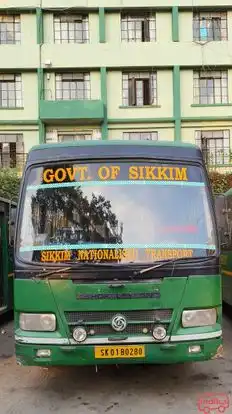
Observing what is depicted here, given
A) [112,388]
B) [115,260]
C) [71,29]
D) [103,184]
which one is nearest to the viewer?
[115,260]

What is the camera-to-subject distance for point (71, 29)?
2902cm

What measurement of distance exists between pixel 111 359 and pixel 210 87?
2593 cm

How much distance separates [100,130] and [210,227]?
23470 mm

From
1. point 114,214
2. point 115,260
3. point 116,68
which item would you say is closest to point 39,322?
point 115,260

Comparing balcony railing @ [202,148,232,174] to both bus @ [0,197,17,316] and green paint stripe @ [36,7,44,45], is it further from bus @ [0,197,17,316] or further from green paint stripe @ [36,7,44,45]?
bus @ [0,197,17,316]

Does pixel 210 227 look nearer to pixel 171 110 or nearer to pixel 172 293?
pixel 172 293

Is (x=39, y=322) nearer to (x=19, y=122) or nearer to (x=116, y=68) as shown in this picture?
(x=19, y=122)

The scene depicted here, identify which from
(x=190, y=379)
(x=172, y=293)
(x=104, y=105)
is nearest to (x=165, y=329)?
(x=172, y=293)

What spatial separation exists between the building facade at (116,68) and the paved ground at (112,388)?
22.3 meters

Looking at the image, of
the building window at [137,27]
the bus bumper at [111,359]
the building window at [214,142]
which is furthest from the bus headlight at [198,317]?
the building window at [137,27]

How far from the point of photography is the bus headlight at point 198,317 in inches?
211

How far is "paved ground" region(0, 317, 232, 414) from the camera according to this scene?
17.8 ft

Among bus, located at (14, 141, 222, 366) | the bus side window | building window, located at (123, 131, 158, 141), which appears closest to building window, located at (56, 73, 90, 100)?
building window, located at (123, 131, 158, 141)

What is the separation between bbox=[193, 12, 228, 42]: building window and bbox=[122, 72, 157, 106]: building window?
131 inches
